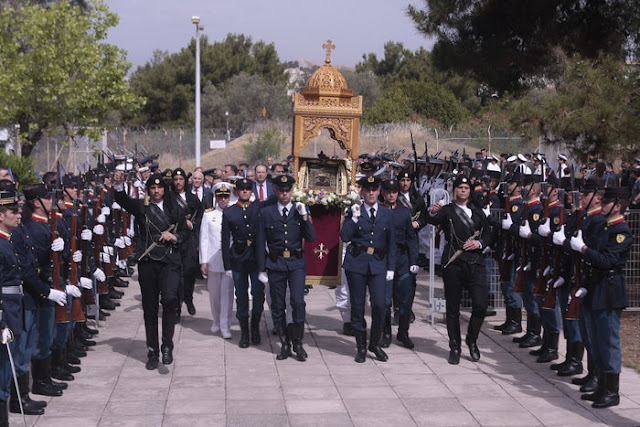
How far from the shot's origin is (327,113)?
1437 centimetres

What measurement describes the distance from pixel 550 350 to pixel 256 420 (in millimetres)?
3876

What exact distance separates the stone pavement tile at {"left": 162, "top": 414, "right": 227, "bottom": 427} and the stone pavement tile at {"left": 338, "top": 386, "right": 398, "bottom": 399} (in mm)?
1342

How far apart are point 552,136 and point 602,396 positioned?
747 cm

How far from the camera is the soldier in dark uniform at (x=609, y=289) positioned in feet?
26.0

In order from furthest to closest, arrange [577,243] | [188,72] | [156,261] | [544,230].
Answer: [188,72], [156,261], [544,230], [577,243]

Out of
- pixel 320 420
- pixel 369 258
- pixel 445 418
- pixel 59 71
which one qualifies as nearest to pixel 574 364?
pixel 445 418

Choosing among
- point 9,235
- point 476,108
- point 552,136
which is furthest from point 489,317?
point 476,108

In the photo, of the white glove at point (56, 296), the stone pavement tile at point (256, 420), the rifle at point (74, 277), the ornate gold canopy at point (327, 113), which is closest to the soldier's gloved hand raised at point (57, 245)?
the white glove at point (56, 296)

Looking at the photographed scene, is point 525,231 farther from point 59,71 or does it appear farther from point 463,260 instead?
point 59,71

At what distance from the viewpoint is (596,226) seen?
26.5ft

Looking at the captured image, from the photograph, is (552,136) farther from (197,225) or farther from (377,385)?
(377,385)

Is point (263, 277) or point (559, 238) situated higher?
point (559, 238)

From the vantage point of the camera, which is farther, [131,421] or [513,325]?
[513,325]

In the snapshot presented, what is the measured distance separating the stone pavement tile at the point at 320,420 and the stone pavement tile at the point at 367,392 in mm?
624
